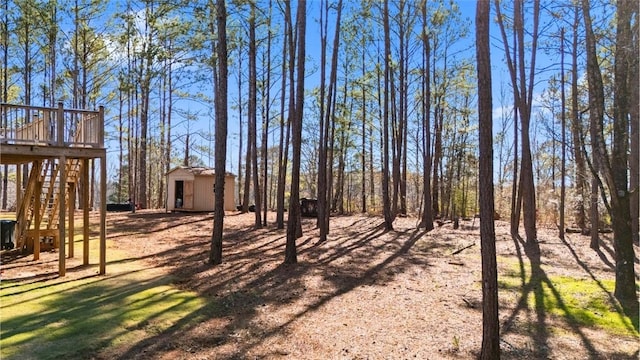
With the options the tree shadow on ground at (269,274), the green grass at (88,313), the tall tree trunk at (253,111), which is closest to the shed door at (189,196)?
the tall tree trunk at (253,111)

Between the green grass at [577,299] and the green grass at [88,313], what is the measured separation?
17.3 ft

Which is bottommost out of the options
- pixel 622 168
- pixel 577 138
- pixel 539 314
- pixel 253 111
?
pixel 539 314

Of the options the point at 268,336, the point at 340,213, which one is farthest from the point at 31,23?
the point at 268,336

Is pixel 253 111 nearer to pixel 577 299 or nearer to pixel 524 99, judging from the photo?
pixel 524 99

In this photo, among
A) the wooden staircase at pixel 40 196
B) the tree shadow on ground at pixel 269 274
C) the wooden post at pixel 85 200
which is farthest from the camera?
the wooden staircase at pixel 40 196

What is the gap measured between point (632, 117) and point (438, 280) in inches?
220

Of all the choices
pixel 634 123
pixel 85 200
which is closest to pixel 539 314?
pixel 634 123

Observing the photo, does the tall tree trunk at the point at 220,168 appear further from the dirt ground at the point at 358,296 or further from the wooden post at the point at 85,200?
the wooden post at the point at 85,200

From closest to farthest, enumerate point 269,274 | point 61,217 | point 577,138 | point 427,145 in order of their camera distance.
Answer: point 61,217, point 269,274, point 577,138, point 427,145

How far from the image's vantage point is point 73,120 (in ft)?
27.1

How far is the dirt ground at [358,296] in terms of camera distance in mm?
4832

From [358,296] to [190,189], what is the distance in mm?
15296

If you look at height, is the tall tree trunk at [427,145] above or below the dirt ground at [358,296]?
above

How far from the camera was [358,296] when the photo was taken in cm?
697
